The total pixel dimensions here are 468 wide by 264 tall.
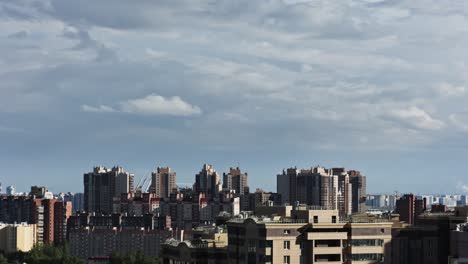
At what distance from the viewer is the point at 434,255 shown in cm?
6581

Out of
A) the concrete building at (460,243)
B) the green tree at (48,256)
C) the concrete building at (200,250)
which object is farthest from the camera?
the green tree at (48,256)

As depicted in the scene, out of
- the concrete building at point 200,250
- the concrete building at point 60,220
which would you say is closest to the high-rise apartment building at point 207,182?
the concrete building at point 60,220

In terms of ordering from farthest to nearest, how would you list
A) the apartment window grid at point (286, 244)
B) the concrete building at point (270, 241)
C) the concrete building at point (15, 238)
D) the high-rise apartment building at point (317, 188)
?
the high-rise apartment building at point (317, 188)
the concrete building at point (15, 238)
the apartment window grid at point (286, 244)
the concrete building at point (270, 241)

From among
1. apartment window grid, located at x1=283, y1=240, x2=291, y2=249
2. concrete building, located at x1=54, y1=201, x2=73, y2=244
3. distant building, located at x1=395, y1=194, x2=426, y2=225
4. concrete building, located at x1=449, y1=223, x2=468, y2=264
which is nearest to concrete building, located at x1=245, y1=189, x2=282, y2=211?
concrete building, located at x1=54, y1=201, x2=73, y2=244

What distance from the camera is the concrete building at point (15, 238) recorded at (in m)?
155

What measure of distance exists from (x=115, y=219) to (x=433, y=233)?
104m

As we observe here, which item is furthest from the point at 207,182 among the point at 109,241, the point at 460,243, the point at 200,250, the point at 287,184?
the point at 460,243

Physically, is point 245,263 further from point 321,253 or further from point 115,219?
point 115,219

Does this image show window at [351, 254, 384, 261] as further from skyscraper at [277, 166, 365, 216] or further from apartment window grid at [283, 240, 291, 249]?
skyscraper at [277, 166, 365, 216]

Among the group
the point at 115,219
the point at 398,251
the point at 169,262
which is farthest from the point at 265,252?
the point at 115,219

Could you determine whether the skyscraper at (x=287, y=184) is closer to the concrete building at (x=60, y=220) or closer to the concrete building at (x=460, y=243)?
the concrete building at (x=60, y=220)

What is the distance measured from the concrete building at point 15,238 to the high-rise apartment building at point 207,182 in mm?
39480

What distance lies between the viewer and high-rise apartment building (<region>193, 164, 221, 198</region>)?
192 meters

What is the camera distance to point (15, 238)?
15500 centimetres
